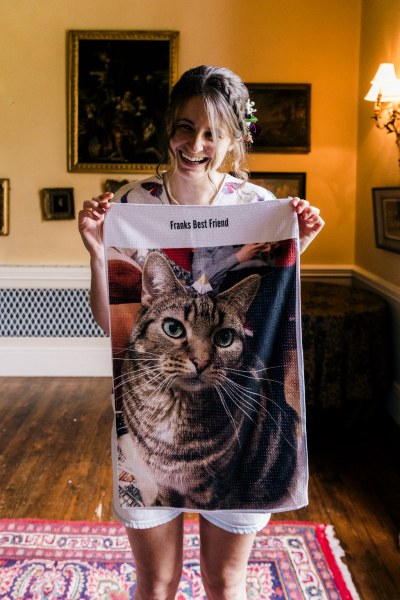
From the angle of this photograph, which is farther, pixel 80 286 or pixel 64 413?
pixel 80 286

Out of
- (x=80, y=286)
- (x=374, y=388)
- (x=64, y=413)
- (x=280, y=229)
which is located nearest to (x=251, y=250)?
(x=280, y=229)

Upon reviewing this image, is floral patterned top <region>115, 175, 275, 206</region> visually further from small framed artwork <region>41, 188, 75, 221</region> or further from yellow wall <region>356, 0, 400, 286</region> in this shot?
small framed artwork <region>41, 188, 75, 221</region>

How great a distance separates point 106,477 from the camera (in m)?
2.67

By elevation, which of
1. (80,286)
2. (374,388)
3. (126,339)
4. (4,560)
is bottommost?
(4,560)

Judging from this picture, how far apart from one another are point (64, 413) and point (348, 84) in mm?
2759

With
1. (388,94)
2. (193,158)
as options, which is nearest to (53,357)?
(388,94)

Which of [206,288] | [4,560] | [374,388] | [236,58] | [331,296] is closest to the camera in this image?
[206,288]

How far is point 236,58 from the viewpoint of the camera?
12.9 ft

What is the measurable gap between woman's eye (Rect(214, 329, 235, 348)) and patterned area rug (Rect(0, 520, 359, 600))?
115 centimetres

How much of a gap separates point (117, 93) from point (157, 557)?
3317mm

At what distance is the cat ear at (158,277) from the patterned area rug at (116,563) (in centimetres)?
123

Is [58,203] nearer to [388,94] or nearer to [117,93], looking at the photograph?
[117,93]

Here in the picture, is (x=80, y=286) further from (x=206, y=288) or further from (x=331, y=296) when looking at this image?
(x=206, y=288)

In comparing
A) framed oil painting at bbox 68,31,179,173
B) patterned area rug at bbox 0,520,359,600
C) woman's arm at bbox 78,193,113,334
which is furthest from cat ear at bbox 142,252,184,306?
framed oil painting at bbox 68,31,179,173
